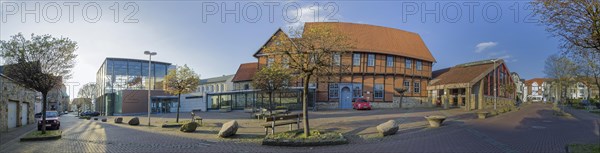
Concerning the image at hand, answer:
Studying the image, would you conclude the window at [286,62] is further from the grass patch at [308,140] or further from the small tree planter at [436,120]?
the small tree planter at [436,120]

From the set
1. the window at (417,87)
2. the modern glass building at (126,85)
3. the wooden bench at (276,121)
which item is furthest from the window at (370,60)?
the modern glass building at (126,85)

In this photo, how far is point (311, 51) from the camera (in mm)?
12789

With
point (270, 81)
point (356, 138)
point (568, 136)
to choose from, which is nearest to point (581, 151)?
point (568, 136)

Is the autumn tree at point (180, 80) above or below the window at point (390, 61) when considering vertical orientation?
below

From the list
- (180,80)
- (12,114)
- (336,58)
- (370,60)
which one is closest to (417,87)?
(370,60)

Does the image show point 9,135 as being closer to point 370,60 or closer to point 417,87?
point 370,60

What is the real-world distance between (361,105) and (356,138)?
907 inches

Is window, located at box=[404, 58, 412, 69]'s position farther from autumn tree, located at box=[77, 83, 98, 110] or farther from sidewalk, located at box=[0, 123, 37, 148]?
autumn tree, located at box=[77, 83, 98, 110]

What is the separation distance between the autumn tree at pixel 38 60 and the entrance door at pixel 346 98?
2772 centimetres

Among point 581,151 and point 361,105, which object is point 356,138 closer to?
point 581,151

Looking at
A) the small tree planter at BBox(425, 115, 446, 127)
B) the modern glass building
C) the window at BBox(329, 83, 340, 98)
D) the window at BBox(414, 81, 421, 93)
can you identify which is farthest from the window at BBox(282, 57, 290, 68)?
the modern glass building

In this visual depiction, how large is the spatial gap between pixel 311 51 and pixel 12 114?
24.2 meters

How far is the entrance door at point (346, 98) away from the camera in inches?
1567

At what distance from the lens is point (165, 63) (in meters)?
64.4
